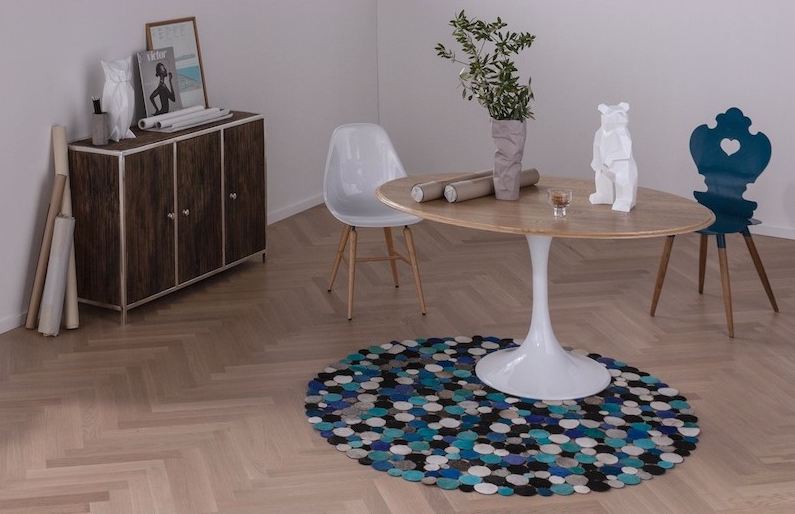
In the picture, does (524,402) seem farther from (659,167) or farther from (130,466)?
(659,167)

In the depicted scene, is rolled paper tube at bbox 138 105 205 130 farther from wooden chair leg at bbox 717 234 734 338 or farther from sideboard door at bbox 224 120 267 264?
wooden chair leg at bbox 717 234 734 338

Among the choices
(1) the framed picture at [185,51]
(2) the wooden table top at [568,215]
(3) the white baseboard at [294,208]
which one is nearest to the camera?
(2) the wooden table top at [568,215]

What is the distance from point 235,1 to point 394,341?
2.53m

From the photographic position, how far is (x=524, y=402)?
446 centimetres

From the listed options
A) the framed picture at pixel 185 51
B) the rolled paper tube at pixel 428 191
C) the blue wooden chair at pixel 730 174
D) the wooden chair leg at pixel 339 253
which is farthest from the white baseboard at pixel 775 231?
the framed picture at pixel 185 51

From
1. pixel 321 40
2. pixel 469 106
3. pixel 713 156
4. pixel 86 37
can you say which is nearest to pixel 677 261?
pixel 713 156

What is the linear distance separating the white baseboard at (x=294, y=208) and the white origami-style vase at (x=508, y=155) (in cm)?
295

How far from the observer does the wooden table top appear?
13.1 ft

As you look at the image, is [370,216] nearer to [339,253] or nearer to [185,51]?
[339,253]

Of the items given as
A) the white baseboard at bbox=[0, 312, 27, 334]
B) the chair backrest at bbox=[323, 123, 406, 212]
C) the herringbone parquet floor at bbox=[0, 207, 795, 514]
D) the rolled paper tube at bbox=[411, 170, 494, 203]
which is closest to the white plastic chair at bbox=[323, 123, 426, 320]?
the chair backrest at bbox=[323, 123, 406, 212]

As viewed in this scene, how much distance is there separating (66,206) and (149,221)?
0.39 meters

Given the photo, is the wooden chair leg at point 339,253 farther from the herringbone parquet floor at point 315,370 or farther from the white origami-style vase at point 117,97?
the white origami-style vase at point 117,97

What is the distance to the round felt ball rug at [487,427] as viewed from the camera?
3871 millimetres

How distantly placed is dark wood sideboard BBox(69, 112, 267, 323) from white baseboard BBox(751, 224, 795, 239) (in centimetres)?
314
